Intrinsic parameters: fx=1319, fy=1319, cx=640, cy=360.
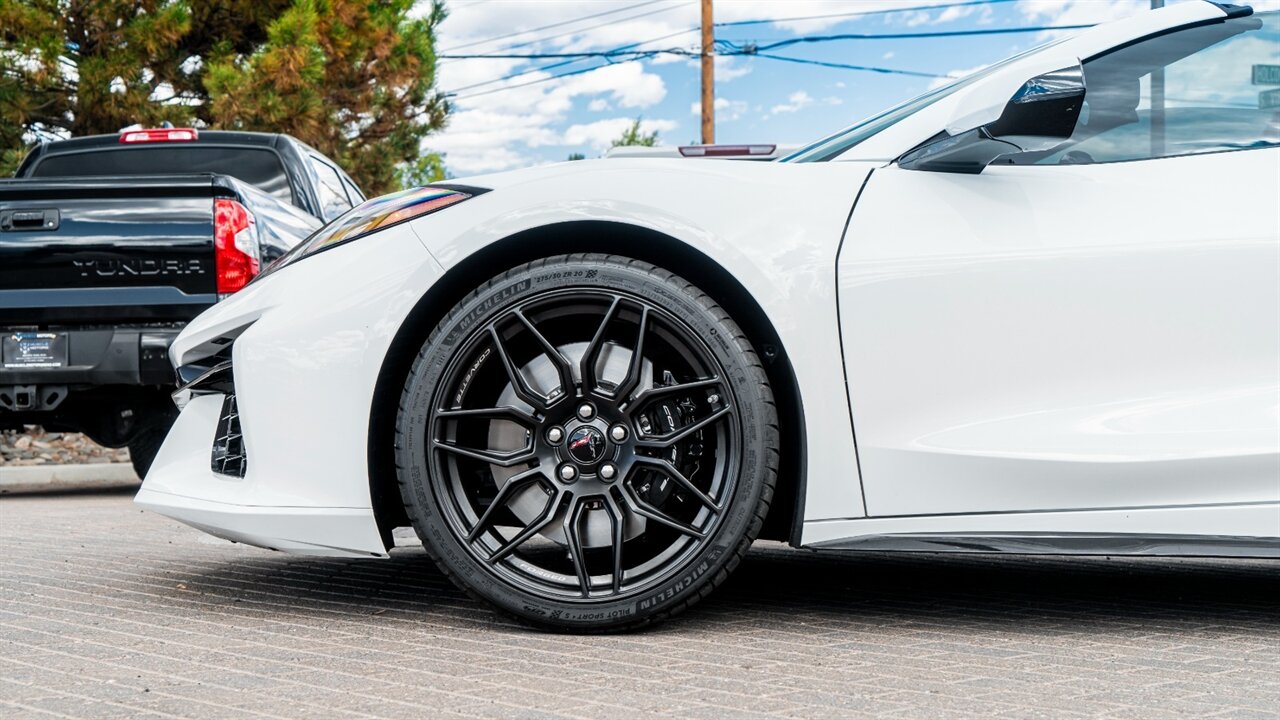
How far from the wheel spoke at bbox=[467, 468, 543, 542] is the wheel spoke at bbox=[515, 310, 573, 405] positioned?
18cm

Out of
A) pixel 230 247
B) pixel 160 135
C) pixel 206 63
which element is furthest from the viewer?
pixel 206 63

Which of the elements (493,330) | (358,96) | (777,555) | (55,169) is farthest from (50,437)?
(493,330)

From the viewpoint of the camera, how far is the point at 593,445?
9.78ft

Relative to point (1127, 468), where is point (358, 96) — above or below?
above

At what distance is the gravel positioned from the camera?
10.0 metres

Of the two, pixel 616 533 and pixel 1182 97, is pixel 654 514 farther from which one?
pixel 1182 97

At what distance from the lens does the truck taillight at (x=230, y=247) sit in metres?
5.87

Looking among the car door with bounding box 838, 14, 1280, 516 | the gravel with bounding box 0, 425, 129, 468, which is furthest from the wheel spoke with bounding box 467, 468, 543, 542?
the gravel with bounding box 0, 425, 129, 468

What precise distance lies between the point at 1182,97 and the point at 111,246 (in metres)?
4.59

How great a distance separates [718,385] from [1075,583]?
158cm

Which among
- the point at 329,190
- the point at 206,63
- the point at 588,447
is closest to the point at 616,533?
the point at 588,447

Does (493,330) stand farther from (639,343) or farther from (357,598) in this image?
(357,598)

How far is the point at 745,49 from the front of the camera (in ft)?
94.9

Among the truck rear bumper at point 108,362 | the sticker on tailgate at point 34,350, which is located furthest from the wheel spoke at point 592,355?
the sticker on tailgate at point 34,350
